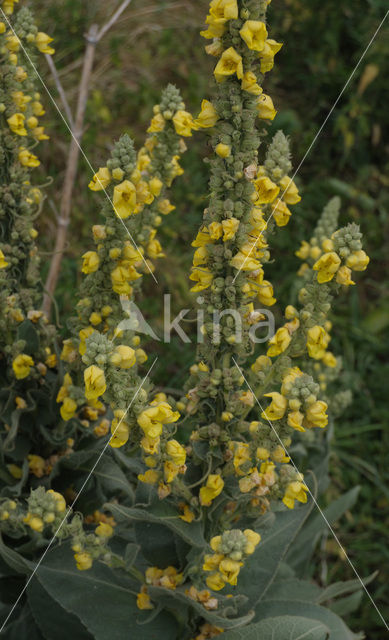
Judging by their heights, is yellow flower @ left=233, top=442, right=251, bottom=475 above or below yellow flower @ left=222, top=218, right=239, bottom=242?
below

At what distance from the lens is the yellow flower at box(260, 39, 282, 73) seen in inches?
58.9

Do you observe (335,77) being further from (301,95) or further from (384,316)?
(384,316)

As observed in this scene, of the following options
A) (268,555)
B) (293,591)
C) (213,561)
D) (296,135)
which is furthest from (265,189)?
(296,135)

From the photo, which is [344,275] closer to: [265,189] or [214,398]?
[265,189]

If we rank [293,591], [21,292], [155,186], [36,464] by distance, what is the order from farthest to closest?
1. [293,591]
2. [36,464]
3. [21,292]
4. [155,186]

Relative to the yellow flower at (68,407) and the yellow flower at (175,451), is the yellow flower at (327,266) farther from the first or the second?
the yellow flower at (68,407)

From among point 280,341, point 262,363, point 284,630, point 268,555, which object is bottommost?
point 268,555

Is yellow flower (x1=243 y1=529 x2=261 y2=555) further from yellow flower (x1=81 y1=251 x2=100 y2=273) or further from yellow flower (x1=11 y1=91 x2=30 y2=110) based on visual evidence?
yellow flower (x1=11 y1=91 x2=30 y2=110)

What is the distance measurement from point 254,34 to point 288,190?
0.55 meters

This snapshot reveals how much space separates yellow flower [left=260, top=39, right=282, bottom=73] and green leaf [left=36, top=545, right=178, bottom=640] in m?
1.42

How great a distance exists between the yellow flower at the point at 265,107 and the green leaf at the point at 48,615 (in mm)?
1524

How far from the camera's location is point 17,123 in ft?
6.44

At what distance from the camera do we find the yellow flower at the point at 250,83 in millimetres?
1494

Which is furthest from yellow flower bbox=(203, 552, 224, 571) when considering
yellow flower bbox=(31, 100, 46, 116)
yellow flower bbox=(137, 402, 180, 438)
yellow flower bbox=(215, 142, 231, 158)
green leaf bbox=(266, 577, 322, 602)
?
yellow flower bbox=(31, 100, 46, 116)
